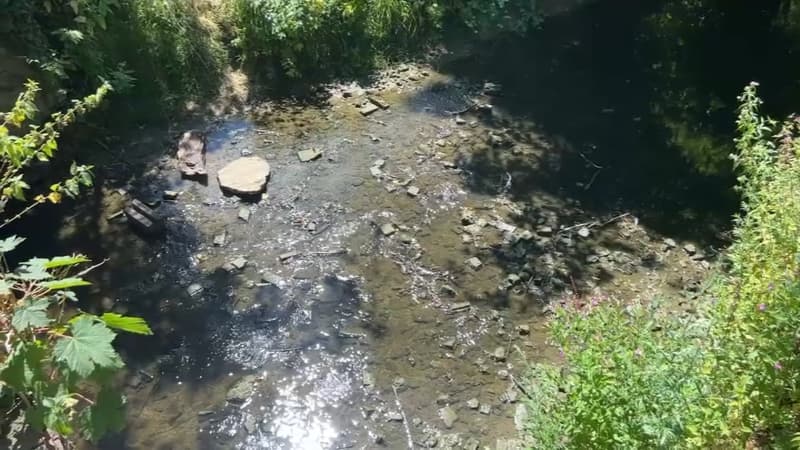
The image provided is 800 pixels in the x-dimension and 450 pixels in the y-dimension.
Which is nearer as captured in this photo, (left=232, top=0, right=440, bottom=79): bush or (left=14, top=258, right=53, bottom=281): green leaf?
(left=14, top=258, right=53, bottom=281): green leaf

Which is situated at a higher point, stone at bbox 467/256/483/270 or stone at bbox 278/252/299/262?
stone at bbox 467/256/483/270

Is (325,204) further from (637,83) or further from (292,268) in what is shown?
(637,83)

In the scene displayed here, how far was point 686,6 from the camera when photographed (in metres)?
9.79

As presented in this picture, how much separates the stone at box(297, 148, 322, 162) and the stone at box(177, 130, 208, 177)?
3.17ft

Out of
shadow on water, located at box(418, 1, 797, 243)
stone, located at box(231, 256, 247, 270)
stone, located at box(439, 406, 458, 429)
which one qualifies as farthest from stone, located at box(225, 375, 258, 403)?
shadow on water, located at box(418, 1, 797, 243)

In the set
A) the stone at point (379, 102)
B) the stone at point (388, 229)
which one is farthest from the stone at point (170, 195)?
the stone at point (379, 102)

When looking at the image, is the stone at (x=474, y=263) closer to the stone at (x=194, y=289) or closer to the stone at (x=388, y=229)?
the stone at (x=388, y=229)

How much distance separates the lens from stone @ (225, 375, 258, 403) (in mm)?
4547

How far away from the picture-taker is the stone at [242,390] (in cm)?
455

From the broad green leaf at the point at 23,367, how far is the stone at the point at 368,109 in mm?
5170

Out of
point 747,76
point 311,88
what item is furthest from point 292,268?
point 747,76

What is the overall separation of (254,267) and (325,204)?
3.28ft

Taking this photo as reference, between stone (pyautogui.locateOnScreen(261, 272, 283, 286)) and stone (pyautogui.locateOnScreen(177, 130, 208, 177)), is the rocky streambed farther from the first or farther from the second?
stone (pyautogui.locateOnScreen(177, 130, 208, 177))

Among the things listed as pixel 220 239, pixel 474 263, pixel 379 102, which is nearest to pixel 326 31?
pixel 379 102
